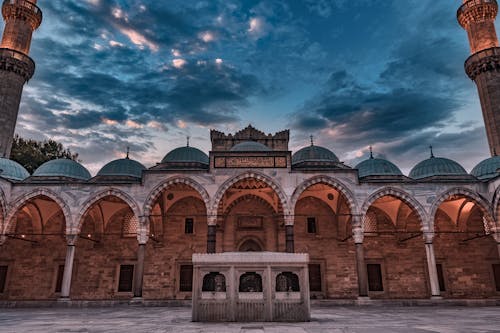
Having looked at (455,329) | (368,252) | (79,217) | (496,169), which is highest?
(496,169)

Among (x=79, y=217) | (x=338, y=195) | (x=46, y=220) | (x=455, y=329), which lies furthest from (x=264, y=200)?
(x=455, y=329)

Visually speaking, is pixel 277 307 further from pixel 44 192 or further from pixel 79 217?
pixel 44 192

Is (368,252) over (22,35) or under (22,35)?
under

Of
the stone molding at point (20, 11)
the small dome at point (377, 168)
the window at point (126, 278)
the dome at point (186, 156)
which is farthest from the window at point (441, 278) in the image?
the stone molding at point (20, 11)

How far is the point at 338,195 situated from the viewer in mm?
18500

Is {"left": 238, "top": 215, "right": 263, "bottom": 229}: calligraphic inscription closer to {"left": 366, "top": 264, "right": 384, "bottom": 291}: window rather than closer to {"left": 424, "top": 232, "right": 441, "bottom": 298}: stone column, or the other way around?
{"left": 366, "top": 264, "right": 384, "bottom": 291}: window

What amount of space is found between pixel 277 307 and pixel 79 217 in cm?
1117

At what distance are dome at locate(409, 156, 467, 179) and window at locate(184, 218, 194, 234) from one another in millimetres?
12598

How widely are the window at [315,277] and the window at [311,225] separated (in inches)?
71.2

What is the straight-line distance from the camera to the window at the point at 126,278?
60.3 feet

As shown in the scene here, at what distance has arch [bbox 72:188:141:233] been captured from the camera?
50.2 ft

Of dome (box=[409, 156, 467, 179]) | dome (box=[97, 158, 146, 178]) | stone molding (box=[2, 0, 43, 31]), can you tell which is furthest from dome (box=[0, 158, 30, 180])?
dome (box=[409, 156, 467, 179])

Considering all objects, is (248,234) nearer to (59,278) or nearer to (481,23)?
(59,278)

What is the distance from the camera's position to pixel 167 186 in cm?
1572
